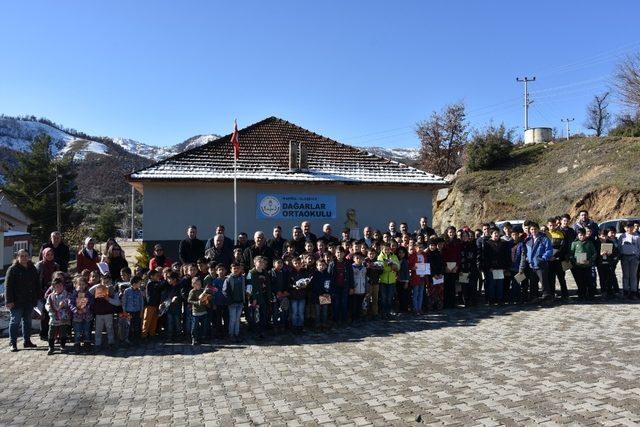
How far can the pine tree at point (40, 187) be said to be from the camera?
4566 cm

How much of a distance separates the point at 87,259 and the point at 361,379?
6.39 metres

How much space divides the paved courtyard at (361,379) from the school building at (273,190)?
7078 millimetres

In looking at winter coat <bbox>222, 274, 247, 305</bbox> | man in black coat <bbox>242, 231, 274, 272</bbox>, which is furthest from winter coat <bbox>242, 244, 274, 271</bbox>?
winter coat <bbox>222, 274, 247, 305</bbox>

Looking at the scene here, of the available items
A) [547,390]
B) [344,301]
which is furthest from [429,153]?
[547,390]

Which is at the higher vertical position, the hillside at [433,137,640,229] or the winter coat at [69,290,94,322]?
the hillside at [433,137,640,229]

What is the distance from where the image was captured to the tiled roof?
15.4 meters

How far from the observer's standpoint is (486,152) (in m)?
37.2

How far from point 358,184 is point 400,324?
716 cm

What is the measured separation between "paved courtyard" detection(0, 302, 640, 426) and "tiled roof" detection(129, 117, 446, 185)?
7.49 m

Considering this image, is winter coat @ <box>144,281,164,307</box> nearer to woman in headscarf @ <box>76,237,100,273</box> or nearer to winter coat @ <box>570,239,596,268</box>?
woman in headscarf @ <box>76,237,100,273</box>

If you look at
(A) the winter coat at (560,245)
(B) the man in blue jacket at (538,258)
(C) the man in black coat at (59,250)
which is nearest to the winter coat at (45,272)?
(C) the man in black coat at (59,250)

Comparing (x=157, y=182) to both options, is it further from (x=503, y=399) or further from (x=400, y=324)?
(x=503, y=399)

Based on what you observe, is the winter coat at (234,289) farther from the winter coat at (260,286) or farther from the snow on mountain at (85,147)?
the snow on mountain at (85,147)

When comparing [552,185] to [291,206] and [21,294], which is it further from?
[21,294]
